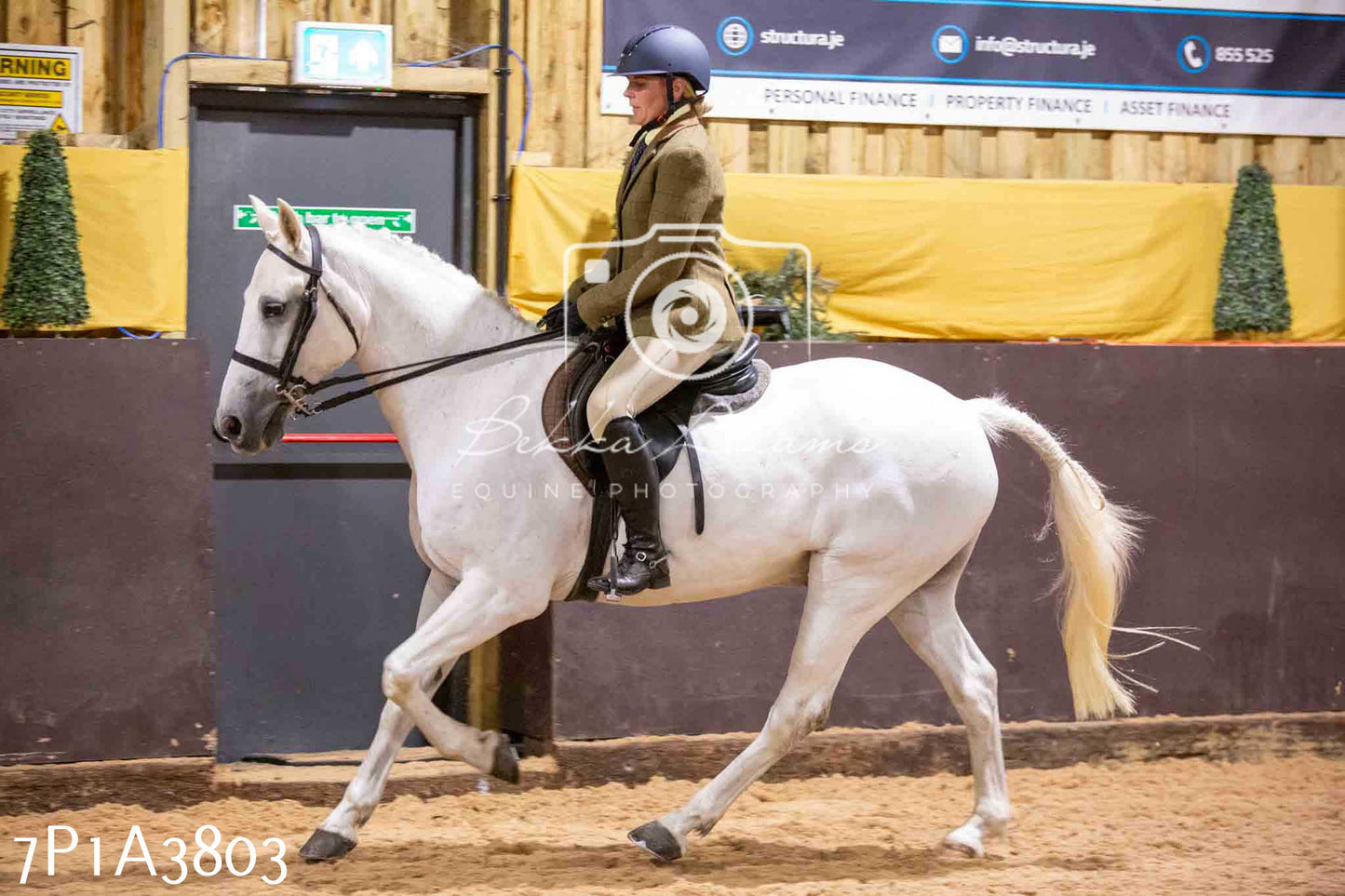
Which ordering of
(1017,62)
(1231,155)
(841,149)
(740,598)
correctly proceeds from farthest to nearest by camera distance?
(1231,155) → (1017,62) → (841,149) → (740,598)

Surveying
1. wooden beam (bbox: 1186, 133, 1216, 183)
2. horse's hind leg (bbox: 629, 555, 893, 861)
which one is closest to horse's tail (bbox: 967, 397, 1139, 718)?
horse's hind leg (bbox: 629, 555, 893, 861)

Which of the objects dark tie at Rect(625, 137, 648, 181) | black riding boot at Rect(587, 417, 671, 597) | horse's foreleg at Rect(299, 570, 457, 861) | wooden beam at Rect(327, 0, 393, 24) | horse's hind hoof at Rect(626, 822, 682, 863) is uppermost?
wooden beam at Rect(327, 0, 393, 24)

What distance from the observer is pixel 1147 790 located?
21.1 feet

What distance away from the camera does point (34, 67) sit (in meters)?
6.27

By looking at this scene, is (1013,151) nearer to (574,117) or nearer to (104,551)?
(574,117)

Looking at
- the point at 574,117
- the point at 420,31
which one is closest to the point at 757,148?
the point at 574,117

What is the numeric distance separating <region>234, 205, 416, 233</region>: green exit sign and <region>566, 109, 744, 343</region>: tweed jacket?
2.11 m

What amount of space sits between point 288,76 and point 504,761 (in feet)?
11.2

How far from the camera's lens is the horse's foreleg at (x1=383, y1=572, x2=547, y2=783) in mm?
4633

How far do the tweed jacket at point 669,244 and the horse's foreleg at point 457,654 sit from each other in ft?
3.24

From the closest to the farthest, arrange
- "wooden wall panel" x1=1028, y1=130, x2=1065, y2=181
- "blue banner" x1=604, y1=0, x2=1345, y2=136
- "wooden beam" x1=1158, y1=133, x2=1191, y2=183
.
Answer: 1. "blue banner" x1=604, y1=0, x2=1345, y2=136
2. "wooden wall panel" x1=1028, y1=130, x2=1065, y2=181
3. "wooden beam" x1=1158, y1=133, x2=1191, y2=183

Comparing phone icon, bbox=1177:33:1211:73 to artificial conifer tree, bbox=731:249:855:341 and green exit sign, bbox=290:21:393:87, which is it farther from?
green exit sign, bbox=290:21:393:87

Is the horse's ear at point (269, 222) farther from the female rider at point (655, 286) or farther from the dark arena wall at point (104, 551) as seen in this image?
the dark arena wall at point (104, 551)

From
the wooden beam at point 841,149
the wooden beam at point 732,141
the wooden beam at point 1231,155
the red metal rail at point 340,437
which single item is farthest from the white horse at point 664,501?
the wooden beam at point 1231,155
